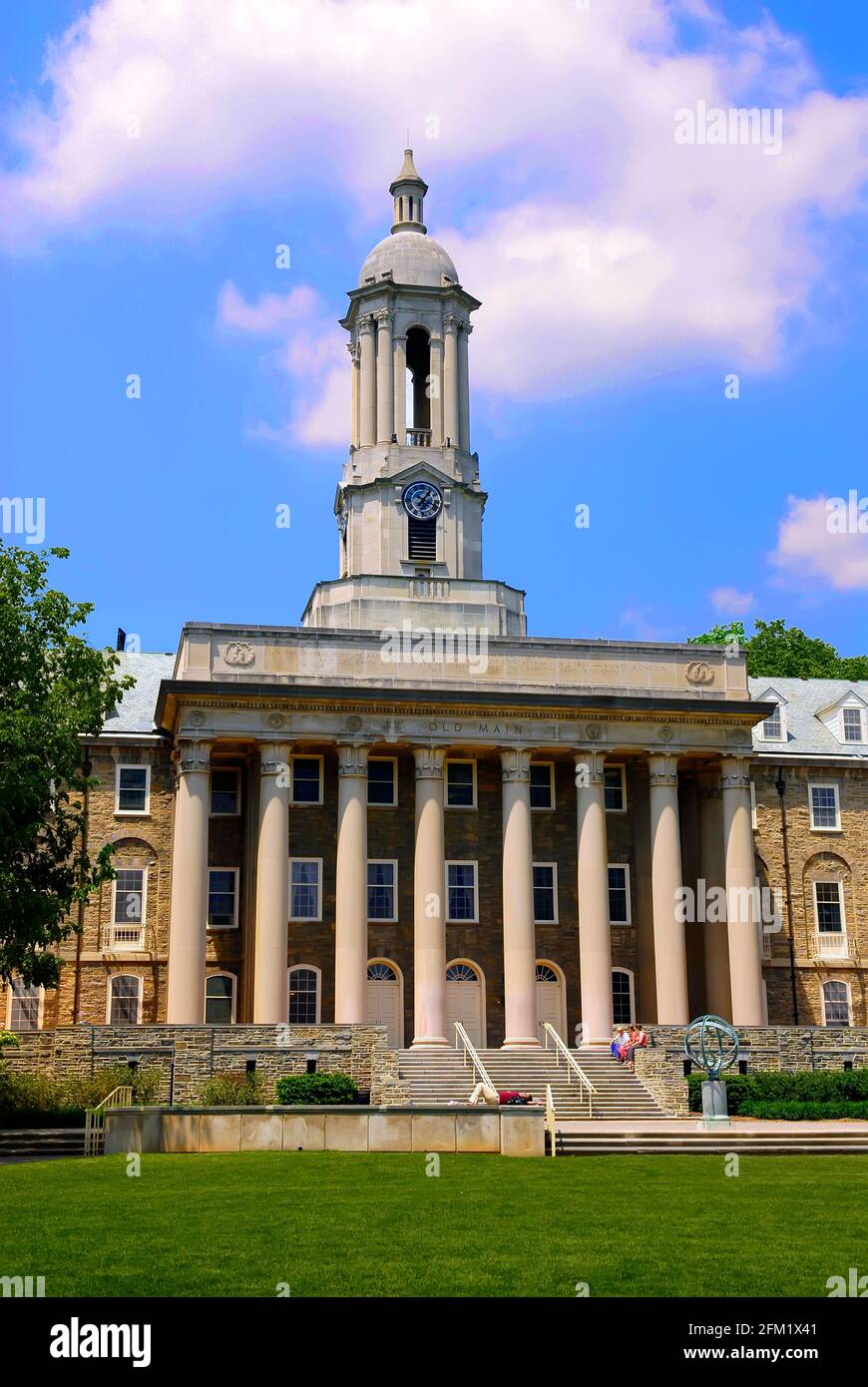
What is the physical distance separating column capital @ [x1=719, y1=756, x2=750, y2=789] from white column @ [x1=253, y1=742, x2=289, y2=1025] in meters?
14.6

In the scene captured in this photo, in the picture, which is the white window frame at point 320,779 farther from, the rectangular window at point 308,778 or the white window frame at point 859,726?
the white window frame at point 859,726

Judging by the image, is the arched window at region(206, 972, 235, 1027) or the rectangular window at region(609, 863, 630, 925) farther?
the rectangular window at region(609, 863, 630, 925)

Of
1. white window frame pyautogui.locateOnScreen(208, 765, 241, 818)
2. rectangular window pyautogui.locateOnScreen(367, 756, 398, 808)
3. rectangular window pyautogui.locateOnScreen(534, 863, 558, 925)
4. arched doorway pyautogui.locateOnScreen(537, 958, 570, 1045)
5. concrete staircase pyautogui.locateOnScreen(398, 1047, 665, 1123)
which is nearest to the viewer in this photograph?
concrete staircase pyautogui.locateOnScreen(398, 1047, 665, 1123)

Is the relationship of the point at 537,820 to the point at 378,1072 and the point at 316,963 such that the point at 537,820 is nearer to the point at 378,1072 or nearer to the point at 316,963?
the point at 316,963

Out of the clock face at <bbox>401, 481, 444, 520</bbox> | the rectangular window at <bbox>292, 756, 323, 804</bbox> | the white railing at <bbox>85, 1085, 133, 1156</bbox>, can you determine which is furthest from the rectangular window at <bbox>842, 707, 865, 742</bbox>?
the white railing at <bbox>85, 1085, 133, 1156</bbox>

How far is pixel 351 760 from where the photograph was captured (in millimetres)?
51531

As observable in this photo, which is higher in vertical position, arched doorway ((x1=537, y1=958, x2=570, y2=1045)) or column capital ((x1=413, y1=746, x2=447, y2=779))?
column capital ((x1=413, y1=746, x2=447, y2=779))

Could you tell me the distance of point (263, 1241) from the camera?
695 inches

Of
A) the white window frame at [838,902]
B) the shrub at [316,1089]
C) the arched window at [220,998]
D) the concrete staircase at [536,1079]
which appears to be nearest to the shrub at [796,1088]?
the concrete staircase at [536,1079]

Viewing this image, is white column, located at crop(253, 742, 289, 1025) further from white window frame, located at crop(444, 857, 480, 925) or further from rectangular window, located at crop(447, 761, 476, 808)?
rectangular window, located at crop(447, 761, 476, 808)

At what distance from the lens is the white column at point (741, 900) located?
51875 millimetres

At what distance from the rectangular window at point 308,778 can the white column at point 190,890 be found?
13.1 ft

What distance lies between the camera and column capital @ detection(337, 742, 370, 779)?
51406mm
